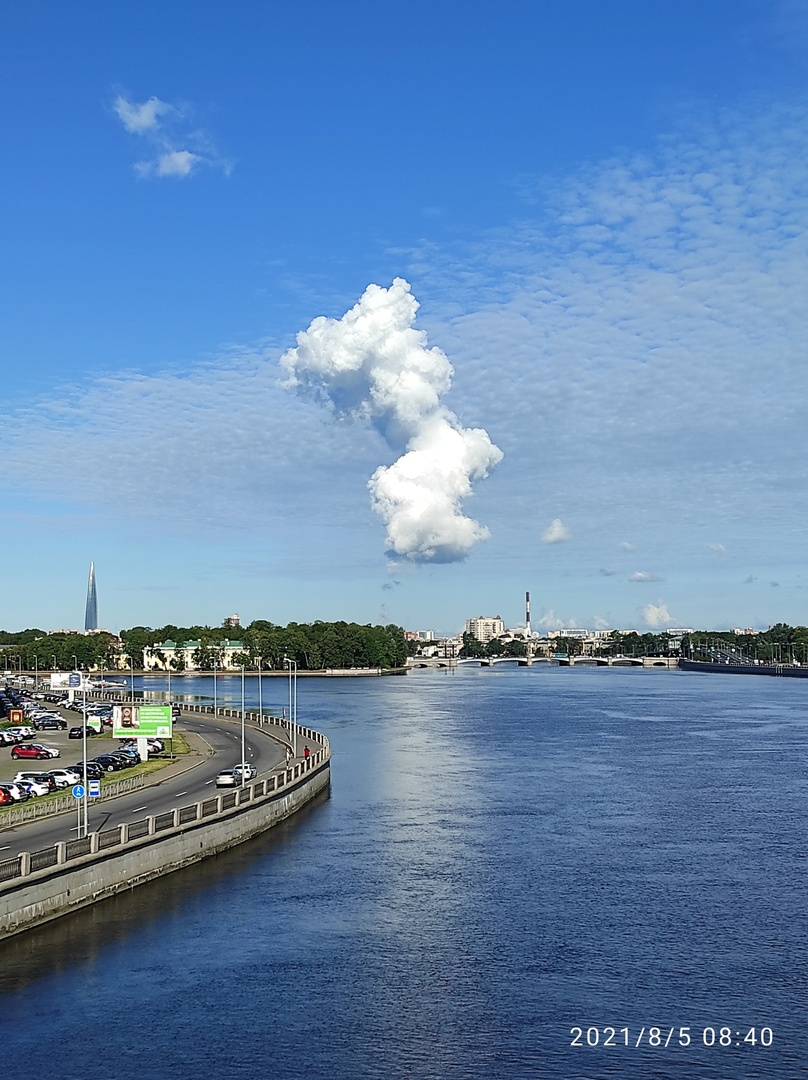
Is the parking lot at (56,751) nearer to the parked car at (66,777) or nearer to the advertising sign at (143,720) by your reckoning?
the parked car at (66,777)

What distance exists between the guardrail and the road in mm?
2466

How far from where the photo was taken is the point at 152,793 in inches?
2653

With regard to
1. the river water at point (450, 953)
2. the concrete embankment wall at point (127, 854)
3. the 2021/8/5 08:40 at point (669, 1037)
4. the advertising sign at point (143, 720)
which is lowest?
the 2021/8/5 08:40 at point (669, 1037)

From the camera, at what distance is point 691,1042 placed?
1260 inches

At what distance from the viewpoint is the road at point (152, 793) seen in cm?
→ 5109

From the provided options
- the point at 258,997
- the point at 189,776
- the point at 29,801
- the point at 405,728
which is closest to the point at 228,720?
the point at 405,728

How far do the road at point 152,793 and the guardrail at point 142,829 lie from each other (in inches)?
97.1

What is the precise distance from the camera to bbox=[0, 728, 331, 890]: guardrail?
4072 centimetres

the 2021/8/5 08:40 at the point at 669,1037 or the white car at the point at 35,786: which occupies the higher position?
the white car at the point at 35,786

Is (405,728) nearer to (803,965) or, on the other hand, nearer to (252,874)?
(252,874)

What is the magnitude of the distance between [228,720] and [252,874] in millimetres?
86085

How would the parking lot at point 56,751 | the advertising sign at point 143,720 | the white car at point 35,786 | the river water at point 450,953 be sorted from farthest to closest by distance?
the advertising sign at point 143,720
the parking lot at point 56,751
the white car at point 35,786
the river water at point 450,953

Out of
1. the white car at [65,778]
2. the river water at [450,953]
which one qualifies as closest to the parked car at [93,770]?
the white car at [65,778]

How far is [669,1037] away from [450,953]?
9811 mm
